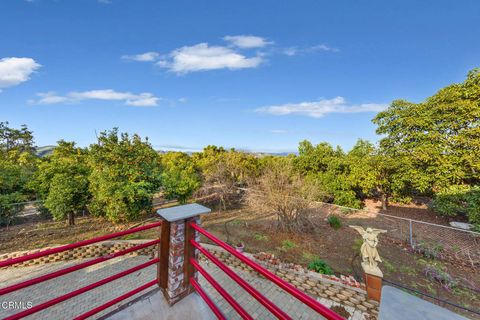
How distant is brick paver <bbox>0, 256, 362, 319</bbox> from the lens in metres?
3.82

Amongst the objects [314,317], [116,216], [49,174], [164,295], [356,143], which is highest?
[356,143]

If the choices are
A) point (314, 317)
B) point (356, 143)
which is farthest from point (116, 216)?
point (356, 143)

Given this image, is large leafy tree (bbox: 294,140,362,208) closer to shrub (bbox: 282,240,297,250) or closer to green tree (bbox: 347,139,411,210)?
green tree (bbox: 347,139,411,210)

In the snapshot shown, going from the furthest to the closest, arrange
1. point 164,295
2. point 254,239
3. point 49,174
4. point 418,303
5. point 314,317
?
point 49,174 < point 254,239 < point 314,317 < point 164,295 < point 418,303

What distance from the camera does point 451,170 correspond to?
7.96 meters

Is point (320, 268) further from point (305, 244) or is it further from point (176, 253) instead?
point (176, 253)

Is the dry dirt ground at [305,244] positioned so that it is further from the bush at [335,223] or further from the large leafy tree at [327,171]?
the large leafy tree at [327,171]

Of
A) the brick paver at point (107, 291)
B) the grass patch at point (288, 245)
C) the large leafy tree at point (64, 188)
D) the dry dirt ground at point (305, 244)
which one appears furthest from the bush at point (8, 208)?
the grass patch at point (288, 245)

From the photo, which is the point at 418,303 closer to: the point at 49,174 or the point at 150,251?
the point at 150,251

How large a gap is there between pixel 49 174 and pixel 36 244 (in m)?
3.57

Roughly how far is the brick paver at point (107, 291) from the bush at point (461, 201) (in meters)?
6.74

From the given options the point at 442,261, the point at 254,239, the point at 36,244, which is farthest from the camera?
the point at 254,239

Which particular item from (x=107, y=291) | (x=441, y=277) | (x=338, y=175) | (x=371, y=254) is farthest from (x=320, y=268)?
(x=338, y=175)

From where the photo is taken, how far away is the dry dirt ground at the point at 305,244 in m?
4.71
